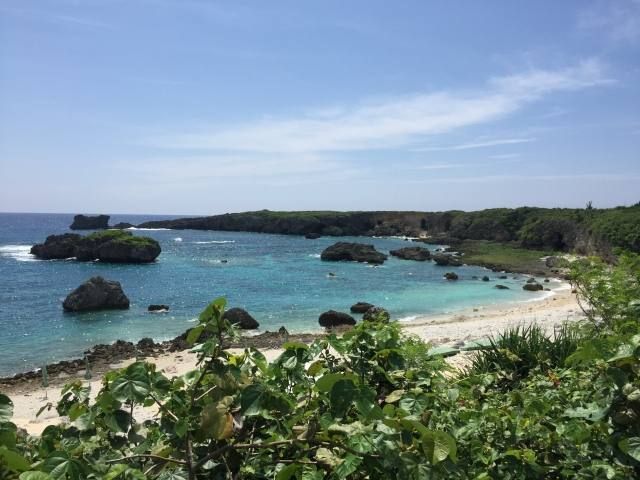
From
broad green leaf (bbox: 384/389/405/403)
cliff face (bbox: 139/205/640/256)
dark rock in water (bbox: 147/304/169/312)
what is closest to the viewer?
broad green leaf (bbox: 384/389/405/403)

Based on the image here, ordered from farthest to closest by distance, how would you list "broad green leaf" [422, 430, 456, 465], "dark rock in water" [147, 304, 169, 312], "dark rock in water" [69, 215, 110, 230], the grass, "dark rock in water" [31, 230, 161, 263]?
1. "dark rock in water" [69, 215, 110, 230]
2. "dark rock in water" [31, 230, 161, 263]
3. the grass
4. "dark rock in water" [147, 304, 169, 312]
5. "broad green leaf" [422, 430, 456, 465]

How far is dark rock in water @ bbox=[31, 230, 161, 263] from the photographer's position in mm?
62062

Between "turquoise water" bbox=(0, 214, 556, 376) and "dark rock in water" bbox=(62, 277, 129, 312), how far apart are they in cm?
92

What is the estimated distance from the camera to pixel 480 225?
8675cm

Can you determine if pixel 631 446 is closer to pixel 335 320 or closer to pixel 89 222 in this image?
pixel 335 320

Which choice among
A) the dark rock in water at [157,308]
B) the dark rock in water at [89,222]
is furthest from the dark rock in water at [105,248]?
the dark rock in water at [89,222]

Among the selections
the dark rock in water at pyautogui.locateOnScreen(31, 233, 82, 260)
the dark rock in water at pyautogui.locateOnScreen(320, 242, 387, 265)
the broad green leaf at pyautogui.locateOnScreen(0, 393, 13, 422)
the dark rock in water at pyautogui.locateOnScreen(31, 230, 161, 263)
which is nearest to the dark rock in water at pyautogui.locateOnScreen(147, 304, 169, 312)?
the dark rock in water at pyautogui.locateOnScreen(31, 230, 161, 263)

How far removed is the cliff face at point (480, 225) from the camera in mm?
54906

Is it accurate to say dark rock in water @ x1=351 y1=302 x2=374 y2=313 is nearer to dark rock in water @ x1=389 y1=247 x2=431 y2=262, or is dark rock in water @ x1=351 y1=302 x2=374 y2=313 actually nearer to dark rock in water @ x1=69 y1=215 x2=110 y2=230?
dark rock in water @ x1=389 y1=247 x2=431 y2=262

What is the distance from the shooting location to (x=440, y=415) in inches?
87.4

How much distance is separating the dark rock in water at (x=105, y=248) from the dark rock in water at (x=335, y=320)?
1612 inches

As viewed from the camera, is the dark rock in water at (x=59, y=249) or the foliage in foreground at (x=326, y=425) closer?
the foliage in foreground at (x=326, y=425)

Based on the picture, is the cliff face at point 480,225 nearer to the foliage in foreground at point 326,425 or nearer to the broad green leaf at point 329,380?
the foliage in foreground at point 326,425

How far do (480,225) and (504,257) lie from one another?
80.4 feet
